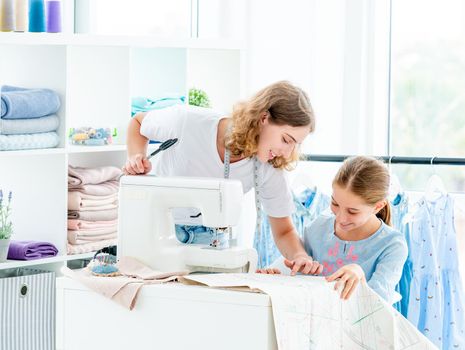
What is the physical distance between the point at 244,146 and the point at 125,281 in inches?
22.6

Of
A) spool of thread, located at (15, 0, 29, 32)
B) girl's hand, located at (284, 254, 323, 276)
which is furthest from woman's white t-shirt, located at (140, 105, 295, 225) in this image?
spool of thread, located at (15, 0, 29, 32)

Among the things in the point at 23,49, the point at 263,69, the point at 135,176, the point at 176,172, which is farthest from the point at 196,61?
the point at 135,176

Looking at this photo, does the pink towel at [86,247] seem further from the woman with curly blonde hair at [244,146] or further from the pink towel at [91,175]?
the woman with curly blonde hair at [244,146]

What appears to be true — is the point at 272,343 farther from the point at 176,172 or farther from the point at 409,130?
the point at 409,130

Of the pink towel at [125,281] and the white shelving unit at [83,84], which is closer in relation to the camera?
the pink towel at [125,281]

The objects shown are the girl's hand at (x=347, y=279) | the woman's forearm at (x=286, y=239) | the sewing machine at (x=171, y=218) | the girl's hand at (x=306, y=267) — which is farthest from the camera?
the woman's forearm at (x=286, y=239)

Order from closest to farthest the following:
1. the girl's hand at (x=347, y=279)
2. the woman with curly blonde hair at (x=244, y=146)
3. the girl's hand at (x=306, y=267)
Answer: the girl's hand at (x=347, y=279) < the girl's hand at (x=306, y=267) < the woman with curly blonde hair at (x=244, y=146)

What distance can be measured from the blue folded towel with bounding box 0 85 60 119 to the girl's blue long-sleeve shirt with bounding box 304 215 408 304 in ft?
3.18

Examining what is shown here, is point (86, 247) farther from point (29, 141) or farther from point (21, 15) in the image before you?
point (21, 15)

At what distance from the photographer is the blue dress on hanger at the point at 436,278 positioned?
2715 millimetres

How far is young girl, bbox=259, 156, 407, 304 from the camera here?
92.3 inches

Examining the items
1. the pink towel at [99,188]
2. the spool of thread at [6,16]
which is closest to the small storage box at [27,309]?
the pink towel at [99,188]

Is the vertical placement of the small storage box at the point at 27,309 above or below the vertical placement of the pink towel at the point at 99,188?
below

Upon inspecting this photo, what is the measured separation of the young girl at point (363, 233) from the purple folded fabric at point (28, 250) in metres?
0.95
